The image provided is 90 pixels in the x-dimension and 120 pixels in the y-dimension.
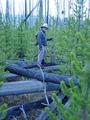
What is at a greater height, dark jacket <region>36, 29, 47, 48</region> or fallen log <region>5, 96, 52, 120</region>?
dark jacket <region>36, 29, 47, 48</region>

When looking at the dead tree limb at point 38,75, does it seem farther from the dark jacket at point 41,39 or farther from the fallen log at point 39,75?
the dark jacket at point 41,39

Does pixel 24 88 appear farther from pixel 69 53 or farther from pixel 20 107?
pixel 69 53

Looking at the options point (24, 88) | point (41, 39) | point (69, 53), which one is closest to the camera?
point (69, 53)

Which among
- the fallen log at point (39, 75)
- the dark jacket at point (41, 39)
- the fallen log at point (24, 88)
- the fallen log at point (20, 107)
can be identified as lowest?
the fallen log at point (20, 107)

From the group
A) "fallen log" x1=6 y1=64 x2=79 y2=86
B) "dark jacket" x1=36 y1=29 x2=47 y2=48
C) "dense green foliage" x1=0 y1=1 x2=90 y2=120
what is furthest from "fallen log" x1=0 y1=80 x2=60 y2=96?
"dark jacket" x1=36 y1=29 x2=47 y2=48

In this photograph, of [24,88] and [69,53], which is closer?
[69,53]

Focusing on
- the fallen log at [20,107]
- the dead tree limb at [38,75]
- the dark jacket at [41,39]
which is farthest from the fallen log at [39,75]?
the dark jacket at [41,39]

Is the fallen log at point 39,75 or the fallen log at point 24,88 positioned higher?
the fallen log at point 39,75

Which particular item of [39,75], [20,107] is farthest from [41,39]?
[20,107]

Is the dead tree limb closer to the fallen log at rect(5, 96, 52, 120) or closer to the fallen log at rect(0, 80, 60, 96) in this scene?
the fallen log at rect(0, 80, 60, 96)

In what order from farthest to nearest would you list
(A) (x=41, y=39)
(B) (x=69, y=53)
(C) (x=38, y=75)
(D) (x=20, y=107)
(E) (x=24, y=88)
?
(A) (x=41, y=39)
(E) (x=24, y=88)
(B) (x=69, y=53)
(C) (x=38, y=75)
(D) (x=20, y=107)

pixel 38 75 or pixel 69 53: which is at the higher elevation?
pixel 69 53

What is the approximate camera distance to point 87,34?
823cm

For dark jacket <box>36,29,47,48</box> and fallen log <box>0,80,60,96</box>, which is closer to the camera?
fallen log <box>0,80,60,96</box>
